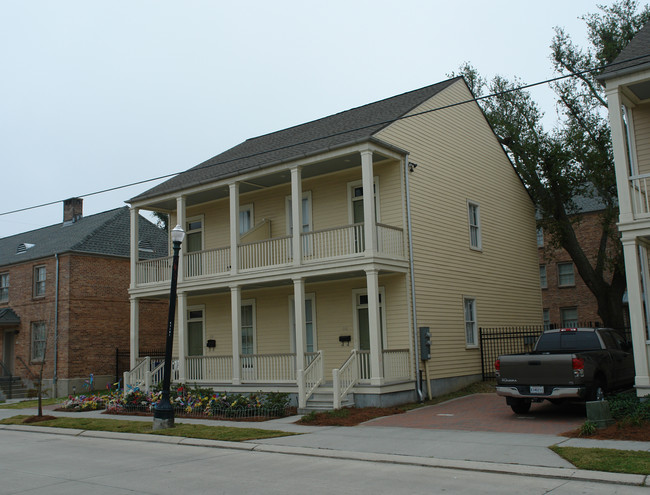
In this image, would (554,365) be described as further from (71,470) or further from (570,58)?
(570,58)

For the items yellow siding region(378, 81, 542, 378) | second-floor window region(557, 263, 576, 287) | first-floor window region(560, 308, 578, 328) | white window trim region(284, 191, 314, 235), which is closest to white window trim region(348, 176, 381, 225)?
yellow siding region(378, 81, 542, 378)

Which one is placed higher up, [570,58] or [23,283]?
[570,58]

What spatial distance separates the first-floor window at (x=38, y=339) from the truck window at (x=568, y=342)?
891 inches

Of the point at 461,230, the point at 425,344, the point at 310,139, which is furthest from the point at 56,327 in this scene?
the point at 461,230

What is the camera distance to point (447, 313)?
19.6 meters

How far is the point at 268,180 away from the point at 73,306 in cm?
1235

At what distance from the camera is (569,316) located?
38.1 m

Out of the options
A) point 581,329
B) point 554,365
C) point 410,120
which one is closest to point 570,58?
point 410,120

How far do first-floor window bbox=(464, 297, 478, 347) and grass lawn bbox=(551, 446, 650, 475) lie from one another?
36.0 feet

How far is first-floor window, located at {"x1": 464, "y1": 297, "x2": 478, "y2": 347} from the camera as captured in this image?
68.4 feet

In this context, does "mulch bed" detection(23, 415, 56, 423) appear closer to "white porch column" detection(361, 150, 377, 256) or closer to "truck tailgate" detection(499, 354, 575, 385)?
"white porch column" detection(361, 150, 377, 256)

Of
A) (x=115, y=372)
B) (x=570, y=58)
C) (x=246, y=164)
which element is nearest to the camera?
(x=246, y=164)

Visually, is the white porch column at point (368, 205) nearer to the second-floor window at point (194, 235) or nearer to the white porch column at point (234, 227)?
the white porch column at point (234, 227)

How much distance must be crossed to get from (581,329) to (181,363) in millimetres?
12721
